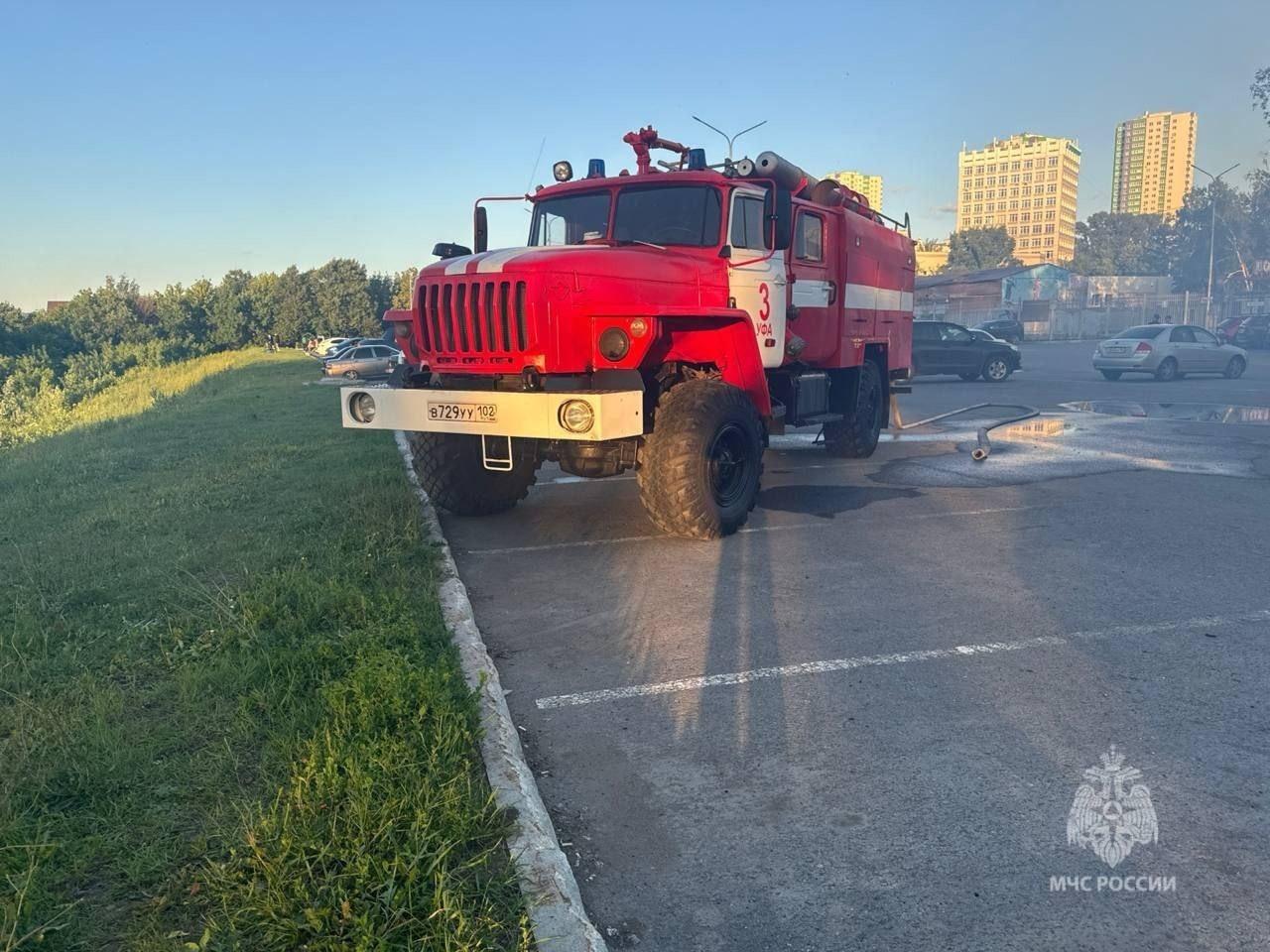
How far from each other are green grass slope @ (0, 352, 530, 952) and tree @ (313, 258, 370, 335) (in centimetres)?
6533

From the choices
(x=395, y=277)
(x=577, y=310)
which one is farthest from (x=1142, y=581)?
(x=395, y=277)

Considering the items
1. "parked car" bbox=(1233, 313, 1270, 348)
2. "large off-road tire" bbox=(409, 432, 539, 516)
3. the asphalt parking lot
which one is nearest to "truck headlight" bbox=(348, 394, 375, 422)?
"large off-road tire" bbox=(409, 432, 539, 516)

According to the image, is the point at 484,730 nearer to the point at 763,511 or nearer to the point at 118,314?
the point at 763,511

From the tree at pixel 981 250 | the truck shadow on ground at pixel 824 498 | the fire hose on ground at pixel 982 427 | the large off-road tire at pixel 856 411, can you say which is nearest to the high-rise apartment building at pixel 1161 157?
the tree at pixel 981 250

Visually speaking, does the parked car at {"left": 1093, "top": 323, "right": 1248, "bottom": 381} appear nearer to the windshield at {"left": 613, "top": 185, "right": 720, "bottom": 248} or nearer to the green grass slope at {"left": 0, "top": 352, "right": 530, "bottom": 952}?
the windshield at {"left": 613, "top": 185, "right": 720, "bottom": 248}

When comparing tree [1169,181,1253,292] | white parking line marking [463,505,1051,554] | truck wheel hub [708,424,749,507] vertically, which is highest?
tree [1169,181,1253,292]

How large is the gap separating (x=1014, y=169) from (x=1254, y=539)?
154 meters

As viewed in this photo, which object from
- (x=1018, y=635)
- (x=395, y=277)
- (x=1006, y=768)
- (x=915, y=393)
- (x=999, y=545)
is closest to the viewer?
(x=1006, y=768)

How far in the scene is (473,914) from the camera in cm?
264

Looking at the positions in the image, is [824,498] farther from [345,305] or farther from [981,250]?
[981,250]

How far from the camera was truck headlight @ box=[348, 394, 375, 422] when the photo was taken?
743 centimetres

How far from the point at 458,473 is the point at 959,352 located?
63.9 ft

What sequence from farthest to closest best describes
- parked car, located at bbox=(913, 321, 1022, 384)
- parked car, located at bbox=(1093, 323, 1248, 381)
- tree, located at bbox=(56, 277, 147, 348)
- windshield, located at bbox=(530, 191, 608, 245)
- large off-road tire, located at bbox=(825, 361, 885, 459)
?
1. tree, located at bbox=(56, 277, 147, 348)
2. parked car, located at bbox=(913, 321, 1022, 384)
3. parked car, located at bbox=(1093, 323, 1248, 381)
4. large off-road tire, located at bbox=(825, 361, 885, 459)
5. windshield, located at bbox=(530, 191, 608, 245)

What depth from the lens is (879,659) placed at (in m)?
4.93
